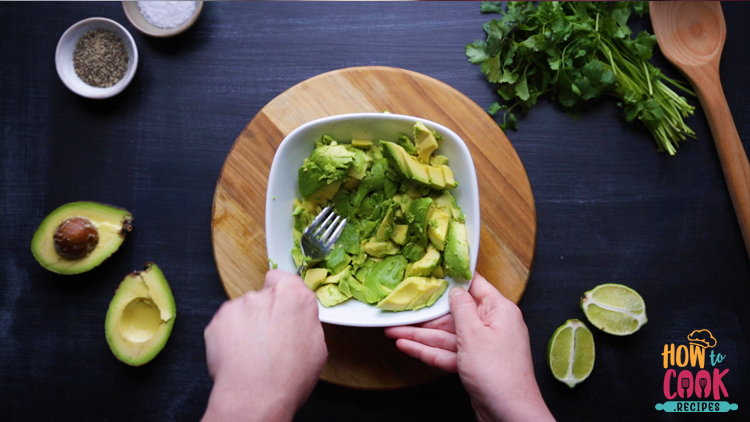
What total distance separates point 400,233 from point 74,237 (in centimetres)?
112

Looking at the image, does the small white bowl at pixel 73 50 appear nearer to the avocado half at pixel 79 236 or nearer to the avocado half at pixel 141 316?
the avocado half at pixel 79 236

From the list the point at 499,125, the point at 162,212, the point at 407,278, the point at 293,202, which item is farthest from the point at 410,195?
the point at 162,212

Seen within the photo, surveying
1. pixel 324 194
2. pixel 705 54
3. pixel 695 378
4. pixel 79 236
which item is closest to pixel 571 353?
pixel 695 378

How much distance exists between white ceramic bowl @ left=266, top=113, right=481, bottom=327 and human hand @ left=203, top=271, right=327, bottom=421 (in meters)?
0.20

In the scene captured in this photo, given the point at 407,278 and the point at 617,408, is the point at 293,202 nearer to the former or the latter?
the point at 407,278

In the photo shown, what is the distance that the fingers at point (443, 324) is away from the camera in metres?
1.41

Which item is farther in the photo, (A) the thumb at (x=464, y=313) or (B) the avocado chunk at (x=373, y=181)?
(B) the avocado chunk at (x=373, y=181)

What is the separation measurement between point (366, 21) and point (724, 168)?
148cm

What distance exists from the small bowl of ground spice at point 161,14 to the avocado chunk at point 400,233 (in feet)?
3.73

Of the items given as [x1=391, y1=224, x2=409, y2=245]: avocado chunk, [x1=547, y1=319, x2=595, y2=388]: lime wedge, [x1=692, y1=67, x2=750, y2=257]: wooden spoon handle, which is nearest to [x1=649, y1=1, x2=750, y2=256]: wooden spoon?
[x1=692, y1=67, x2=750, y2=257]: wooden spoon handle

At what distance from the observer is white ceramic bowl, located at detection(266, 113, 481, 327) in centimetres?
134

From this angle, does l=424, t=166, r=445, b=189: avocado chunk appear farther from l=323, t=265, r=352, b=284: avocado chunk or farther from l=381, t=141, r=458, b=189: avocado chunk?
l=323, t=265, r=352, b=284: avocado chunk

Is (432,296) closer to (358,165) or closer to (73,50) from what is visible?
(358,165)

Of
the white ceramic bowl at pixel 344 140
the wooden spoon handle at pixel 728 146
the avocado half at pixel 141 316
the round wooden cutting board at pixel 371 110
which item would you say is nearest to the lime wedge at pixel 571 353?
the round wooden cutting board at pixel 371 110
